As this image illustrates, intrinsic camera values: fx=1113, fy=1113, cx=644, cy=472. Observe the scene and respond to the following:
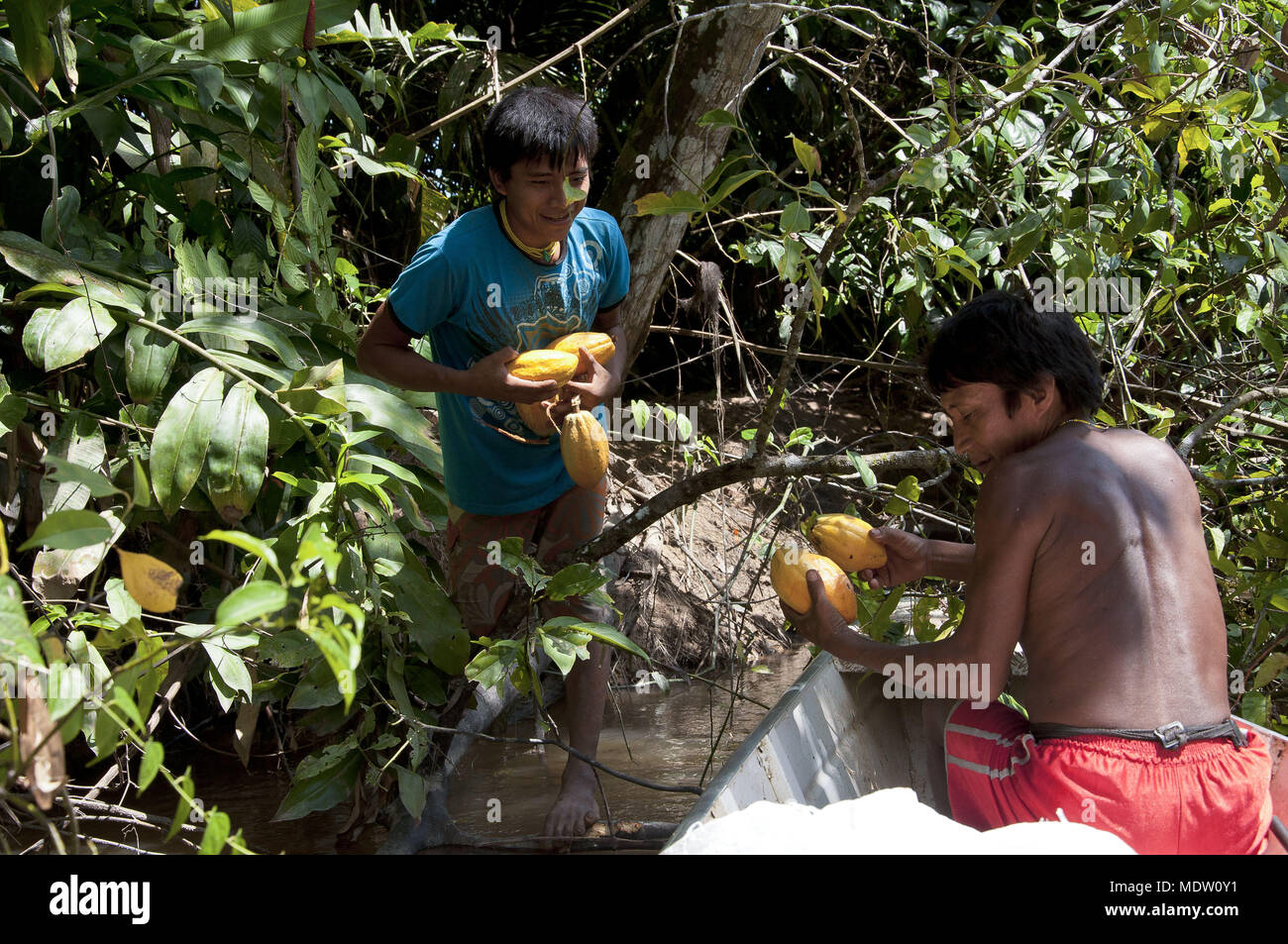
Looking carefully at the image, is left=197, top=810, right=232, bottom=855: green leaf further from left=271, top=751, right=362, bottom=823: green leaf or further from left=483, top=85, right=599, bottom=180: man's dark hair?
left=483, top=85, right=599, bottom=180: man's dark hair

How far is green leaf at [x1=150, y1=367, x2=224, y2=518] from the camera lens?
2041 millimetres

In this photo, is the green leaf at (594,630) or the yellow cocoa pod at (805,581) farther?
the yellow cocoa pod at (805,581)

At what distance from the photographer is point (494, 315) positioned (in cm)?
262

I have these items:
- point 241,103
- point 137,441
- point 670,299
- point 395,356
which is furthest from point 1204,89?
point 670,299

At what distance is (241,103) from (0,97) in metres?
0.49

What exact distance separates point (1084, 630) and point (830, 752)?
796mm

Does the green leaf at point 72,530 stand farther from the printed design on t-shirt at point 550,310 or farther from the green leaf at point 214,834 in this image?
the printed design on t-shirt at point 550,310

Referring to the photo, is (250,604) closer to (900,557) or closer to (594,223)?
(900,557)

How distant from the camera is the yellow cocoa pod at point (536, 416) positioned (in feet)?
8.12

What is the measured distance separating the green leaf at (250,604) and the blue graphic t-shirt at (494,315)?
1.42 m

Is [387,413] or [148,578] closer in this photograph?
[148,578]

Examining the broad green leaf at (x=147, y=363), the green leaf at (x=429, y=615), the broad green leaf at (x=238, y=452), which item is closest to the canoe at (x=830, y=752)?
the green leaf at (x=429, y=615)

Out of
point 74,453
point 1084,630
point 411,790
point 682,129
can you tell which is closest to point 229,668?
point 411,790

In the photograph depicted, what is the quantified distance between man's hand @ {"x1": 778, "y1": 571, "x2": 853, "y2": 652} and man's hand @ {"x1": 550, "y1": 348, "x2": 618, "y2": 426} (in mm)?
627
